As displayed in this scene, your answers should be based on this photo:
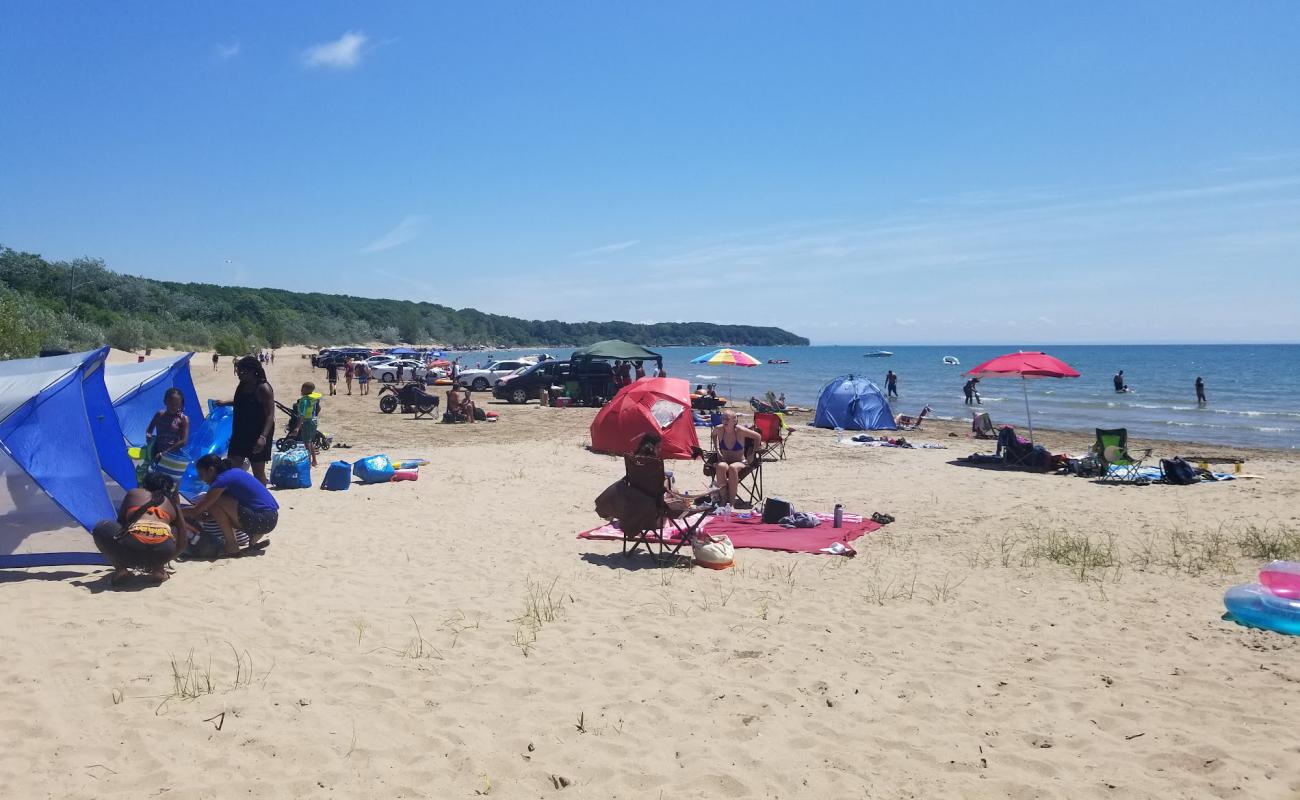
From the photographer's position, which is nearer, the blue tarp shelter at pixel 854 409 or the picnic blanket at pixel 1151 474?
the picnic blanket at pixel 1151 474

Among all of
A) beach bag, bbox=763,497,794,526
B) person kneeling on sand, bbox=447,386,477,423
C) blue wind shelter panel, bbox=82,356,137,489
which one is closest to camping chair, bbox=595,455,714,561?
beach bag, bbox=763,497,794,526

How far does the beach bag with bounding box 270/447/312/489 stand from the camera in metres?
9.80

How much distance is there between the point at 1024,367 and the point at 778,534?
24.2 feet

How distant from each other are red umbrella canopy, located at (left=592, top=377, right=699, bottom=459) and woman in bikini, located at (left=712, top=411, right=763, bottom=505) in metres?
0.37

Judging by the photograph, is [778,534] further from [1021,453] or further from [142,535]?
[1021,453]

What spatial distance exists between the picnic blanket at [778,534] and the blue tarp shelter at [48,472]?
4058 millimetres

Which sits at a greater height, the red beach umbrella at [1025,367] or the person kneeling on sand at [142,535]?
the red beach umbrella at [1025,367]

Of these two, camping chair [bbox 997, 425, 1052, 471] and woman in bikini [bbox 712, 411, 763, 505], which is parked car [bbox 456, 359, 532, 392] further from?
woman in bikini [bbox 712, 411, 763, 505]

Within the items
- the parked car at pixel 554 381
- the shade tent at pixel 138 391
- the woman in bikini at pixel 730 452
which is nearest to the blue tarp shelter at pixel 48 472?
the shade tent at pixel 138 391

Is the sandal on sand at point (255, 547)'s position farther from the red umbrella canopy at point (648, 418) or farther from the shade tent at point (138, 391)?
the red umbrella canopy at point (648, 418)

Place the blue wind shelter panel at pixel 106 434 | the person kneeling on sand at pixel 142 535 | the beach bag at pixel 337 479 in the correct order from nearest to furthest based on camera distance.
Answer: the person kneeling on sand at pixel 142 535 < the blue wind shelter panel at pixel 106 434 < the beach bag at pixel 337 479

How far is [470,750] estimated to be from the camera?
3525 mm

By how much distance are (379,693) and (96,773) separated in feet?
3.95

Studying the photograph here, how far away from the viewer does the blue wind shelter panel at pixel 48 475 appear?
5766mm
